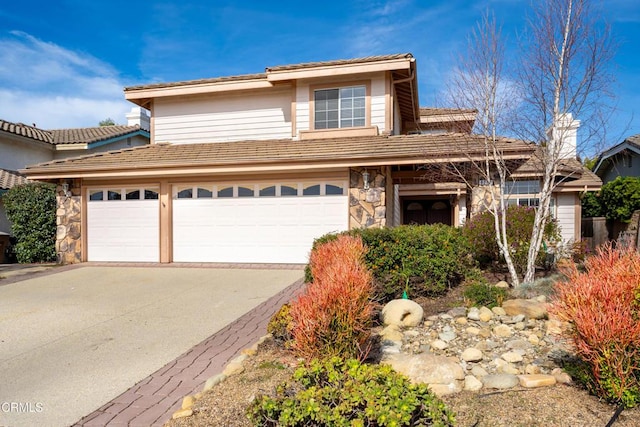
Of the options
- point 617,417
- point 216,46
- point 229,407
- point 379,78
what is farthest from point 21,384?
point 216,46

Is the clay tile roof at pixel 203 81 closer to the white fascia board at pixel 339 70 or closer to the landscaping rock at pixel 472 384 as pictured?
the white fascia board at pixel 339 70

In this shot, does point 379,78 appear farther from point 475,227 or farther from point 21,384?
point 21,384

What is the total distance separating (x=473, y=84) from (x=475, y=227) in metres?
2.88

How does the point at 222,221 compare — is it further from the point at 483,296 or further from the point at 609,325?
the point at 609,325

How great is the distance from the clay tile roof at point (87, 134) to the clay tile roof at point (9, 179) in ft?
8.01

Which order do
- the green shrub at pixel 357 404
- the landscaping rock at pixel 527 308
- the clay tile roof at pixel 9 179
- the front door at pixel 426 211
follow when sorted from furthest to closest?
the front door at pixel 426 211
the clay tile roof at pixel 9 179
the landscaping rock at pixel 527 308
the green shrub at pixel 357 404

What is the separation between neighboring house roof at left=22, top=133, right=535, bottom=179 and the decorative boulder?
3.89 metres

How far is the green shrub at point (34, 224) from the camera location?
1259cm

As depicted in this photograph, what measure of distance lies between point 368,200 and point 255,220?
321 cm

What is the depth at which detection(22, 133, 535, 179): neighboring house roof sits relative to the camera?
8734 millimetres

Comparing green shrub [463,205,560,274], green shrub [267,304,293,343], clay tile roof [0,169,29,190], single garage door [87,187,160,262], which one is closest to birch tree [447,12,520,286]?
green shrub [463,205,560,274]

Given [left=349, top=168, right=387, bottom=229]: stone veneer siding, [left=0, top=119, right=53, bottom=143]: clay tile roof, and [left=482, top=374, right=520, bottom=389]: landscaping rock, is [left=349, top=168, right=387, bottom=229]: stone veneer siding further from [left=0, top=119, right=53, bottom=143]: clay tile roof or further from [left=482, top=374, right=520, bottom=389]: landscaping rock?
[left=0, top=119, right=53, bottom=143]: clay tile roof

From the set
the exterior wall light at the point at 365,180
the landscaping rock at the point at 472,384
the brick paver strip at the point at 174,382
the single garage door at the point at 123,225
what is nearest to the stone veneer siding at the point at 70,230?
the single garage door at the point at 123,225

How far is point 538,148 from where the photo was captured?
23.8 feet
